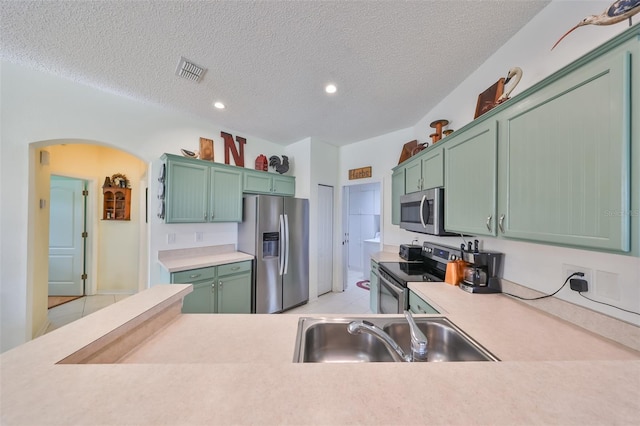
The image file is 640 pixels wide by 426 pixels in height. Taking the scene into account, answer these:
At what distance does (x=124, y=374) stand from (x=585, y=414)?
3.56 feet

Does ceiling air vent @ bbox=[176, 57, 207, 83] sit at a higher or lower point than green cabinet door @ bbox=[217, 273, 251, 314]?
higher

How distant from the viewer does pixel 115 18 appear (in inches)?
56.6

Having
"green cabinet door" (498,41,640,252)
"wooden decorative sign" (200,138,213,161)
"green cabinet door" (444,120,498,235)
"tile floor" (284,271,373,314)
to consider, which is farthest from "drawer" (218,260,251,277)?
"green cabinet door" (498,41,640,252)

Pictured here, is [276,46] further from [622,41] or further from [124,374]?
[124,374]

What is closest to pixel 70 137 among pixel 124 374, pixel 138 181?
pixel 138 181

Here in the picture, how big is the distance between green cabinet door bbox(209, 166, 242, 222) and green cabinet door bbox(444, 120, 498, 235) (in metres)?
2.58

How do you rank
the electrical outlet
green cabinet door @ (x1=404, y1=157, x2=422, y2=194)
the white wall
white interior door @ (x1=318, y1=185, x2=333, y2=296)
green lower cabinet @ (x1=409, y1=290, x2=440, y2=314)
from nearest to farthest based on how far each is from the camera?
the white wall, the electrical outlet, green lower cabinet @ (x1=409, y1=290, x2=440, y2=314), green cabinet door @ (x1=404, y1=157, x2=422, y2=194), white interior door @ (x1=318, y1=185, x2=333, y2=296)

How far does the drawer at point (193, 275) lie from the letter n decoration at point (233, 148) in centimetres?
160

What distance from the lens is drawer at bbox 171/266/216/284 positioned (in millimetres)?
2277

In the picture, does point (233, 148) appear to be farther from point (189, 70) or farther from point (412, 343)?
point (412, 343)

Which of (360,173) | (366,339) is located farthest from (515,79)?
(360,173)

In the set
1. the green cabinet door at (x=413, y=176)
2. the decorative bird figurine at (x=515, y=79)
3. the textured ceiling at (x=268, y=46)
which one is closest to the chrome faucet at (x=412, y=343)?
the decorative bird figurine at (x=515, y=79)

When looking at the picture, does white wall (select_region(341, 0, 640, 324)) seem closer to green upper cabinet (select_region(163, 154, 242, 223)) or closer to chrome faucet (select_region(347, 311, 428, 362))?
chrome faucet (select_region(347, 311, 428, 362))

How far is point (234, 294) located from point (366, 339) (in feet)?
6.79
